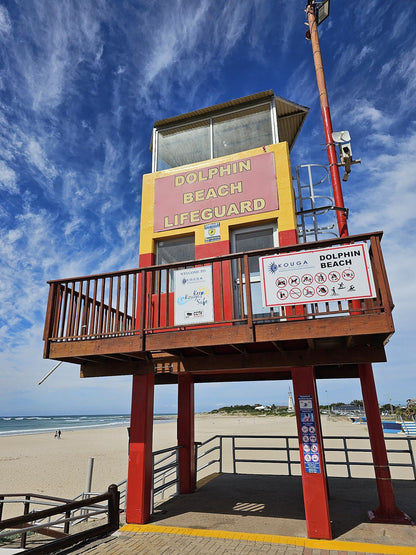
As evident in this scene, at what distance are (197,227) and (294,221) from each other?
93.2 inches

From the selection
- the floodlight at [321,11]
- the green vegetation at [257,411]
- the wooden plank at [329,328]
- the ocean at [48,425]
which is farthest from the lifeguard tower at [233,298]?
the green vegetation at [257,411]

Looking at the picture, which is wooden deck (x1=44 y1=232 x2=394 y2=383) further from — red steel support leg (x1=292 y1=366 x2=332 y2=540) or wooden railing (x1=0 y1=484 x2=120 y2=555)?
wooden railing (x1=0 y1=484 x2=120 y2=555)

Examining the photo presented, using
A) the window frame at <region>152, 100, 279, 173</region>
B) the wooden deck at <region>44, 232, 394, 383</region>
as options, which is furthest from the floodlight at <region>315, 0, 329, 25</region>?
the wooden deck at <region>44, 232, 394, 383</region>

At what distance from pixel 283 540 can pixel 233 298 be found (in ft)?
14.0

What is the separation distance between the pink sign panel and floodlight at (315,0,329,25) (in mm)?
4897

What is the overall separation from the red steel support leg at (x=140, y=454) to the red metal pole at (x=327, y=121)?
5.49 metres

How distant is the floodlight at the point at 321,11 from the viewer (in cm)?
983

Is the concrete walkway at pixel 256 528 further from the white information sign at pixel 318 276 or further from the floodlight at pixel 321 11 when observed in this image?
the floodlight at pixel 321 11

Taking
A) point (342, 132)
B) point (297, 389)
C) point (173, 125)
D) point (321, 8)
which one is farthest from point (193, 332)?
point (321, 8)

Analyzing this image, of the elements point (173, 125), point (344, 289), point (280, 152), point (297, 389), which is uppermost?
point (173, 125)

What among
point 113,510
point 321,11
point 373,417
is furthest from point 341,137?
point 113,510

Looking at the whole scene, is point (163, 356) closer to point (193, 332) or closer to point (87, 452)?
point (193, 332)

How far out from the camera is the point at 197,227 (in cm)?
875

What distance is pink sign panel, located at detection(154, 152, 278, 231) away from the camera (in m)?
8.36
